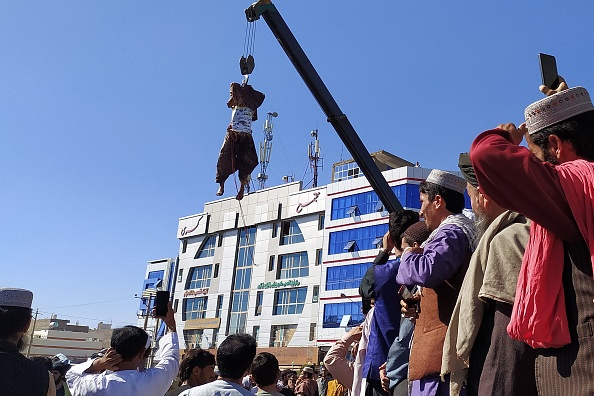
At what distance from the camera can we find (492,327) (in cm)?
243

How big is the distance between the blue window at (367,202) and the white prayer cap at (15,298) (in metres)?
34.9

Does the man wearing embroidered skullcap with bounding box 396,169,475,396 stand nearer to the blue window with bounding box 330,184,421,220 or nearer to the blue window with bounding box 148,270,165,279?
the blue window with bounding box 330,184,421,220

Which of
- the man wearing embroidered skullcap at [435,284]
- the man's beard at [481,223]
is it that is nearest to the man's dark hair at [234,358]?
the man wearing embroidered skullcap at [435,284]

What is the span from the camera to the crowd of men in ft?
6.30

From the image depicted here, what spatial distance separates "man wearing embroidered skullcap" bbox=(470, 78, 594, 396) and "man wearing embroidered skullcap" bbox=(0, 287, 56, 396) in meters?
2.58

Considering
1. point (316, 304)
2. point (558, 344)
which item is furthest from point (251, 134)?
point (316, 304)

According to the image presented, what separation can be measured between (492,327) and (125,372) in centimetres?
253

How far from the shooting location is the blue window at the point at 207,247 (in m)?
53.6

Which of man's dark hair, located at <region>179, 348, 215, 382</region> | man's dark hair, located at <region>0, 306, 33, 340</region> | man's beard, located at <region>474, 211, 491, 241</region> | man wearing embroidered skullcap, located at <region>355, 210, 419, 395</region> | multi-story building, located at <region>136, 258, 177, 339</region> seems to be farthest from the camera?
multi-story building, located at <region>136, 258, 177, 339</region>

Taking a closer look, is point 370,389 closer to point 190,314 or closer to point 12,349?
point 12,349

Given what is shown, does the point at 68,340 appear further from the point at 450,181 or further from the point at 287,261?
the point at 450,181

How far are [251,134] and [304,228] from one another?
1390 inches

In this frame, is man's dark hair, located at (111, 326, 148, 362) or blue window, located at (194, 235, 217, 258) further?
blue window, located at (194, 235, 217, 258)

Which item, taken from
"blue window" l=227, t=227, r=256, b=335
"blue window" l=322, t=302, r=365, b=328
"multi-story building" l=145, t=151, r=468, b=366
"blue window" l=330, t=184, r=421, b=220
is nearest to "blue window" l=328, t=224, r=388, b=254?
"multi-story building" l=145, t=151, r=468, b=366
